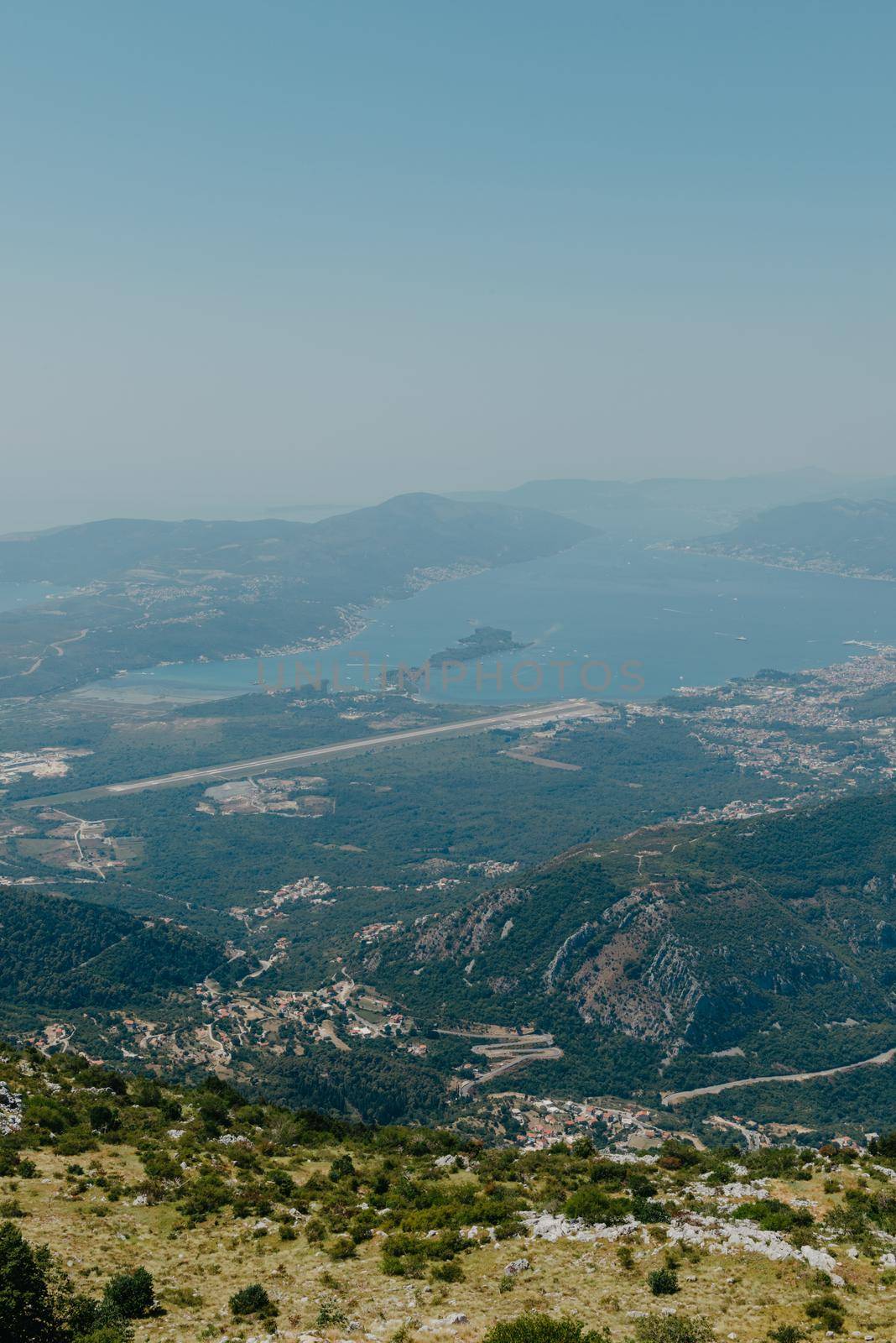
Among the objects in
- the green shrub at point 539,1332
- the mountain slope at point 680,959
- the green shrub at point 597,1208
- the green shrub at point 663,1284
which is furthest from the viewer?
the mountain slope at point 680,959

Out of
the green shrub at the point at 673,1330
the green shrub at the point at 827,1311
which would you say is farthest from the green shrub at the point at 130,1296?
the green shrub at the point at 827,1311

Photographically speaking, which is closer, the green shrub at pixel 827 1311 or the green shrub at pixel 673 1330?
the green shrub at pixel 673 1330

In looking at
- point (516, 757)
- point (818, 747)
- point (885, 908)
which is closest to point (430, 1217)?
point (885, 908)

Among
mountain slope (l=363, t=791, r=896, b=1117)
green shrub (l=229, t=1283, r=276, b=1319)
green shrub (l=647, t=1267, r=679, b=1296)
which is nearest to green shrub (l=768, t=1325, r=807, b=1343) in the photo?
green shrub (l=647, t=1267, r=679, b=1296)

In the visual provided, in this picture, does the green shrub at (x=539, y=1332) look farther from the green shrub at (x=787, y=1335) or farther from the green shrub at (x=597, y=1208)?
the green shrub at (x=597, y=1208)

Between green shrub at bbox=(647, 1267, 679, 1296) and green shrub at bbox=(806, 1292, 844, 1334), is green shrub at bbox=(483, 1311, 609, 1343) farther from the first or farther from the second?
green shrub at bbox=(806, 1292, 844, 1334)

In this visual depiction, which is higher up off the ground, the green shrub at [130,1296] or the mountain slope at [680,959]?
the green shrub at [130,1296]

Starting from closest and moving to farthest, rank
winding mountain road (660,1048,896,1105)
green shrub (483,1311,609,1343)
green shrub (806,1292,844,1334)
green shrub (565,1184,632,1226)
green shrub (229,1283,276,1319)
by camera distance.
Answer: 1. green shrub (483,1311,609,1343)
2. green shrub (806,1292,844,1334)
3. green shrub (229,1283,276,1319)
4. green shrub (565,1184,632,1226)
5. winding mountain road (660,1048,896,1105)

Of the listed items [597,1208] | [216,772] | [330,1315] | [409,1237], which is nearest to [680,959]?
[597,1208]

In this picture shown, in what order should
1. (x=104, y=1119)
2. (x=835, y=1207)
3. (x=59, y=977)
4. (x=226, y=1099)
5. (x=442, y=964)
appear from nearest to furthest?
(x=835, y=1207) < (x=104, y=1119) < (x=226, y=1099) < (x=59, y=977) < (x=442, y=964)

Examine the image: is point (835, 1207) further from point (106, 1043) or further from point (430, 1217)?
point (106, 1043)

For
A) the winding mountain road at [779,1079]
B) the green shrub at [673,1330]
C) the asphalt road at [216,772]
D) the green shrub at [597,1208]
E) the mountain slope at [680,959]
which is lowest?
the winding mountain road at [779,1079]
